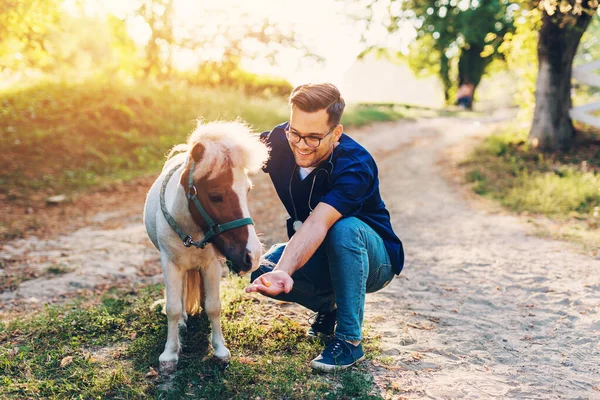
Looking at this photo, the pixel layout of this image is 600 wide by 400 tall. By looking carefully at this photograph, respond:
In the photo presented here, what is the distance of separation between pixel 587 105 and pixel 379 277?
28.6ft

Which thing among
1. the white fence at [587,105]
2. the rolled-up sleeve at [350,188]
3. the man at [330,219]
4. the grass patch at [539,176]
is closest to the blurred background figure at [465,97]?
the grass patch at [539,176]

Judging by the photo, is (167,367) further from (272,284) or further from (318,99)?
(318,99)

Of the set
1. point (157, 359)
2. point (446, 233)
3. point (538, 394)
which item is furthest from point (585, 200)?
point (157, 359)

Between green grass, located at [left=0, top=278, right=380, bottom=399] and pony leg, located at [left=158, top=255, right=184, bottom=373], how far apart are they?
0.29ft

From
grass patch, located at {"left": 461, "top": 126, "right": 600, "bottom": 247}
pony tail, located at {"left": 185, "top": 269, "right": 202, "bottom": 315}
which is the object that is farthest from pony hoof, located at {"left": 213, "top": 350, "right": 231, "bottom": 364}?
Result: grass patch, located at {"left": 461, "top": 126, "right": 600, "bottom": 247}

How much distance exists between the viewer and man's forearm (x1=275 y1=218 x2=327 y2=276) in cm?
281

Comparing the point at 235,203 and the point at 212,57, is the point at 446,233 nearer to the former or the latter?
the point at 235,203

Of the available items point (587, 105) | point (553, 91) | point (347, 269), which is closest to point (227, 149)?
point (347, 269)

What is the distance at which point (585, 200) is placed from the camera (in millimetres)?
7480

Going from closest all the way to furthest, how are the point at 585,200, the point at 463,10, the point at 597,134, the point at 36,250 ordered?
the point at 36,250, the point at 585,200, the point at 597,134, the point at 463,10

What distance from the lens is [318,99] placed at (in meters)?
2.88

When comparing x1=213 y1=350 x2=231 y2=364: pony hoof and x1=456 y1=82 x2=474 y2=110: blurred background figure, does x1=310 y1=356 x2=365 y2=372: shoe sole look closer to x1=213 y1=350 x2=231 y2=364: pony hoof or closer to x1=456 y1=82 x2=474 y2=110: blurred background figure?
x1=213 y1=350 x2=231 y2=364: pony hoof

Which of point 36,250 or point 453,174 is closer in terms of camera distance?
point 36,250

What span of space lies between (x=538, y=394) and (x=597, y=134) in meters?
8.98
